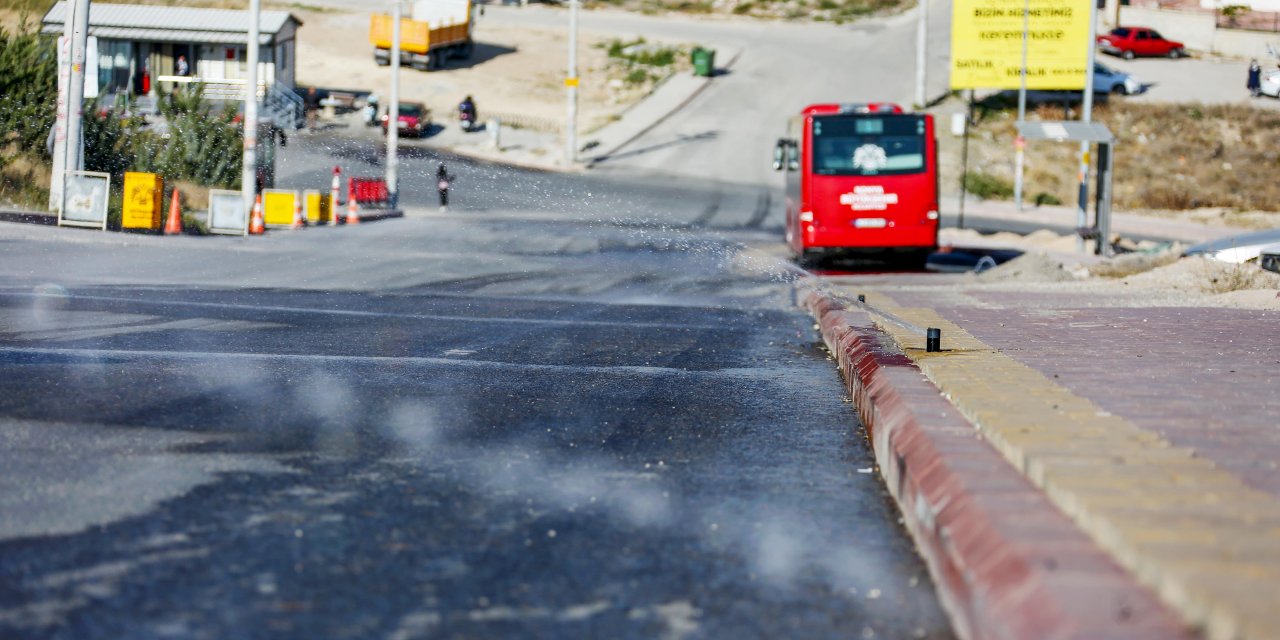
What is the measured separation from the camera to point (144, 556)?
5445mm

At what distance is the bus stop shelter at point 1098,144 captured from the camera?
30828 millimetres

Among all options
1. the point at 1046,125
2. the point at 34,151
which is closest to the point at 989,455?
the point at 1046,125

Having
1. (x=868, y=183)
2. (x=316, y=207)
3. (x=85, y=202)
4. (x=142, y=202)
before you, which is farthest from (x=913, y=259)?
(x=85, y=202)

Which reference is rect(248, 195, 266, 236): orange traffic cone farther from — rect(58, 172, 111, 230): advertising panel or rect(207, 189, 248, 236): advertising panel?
rect(58, 172, 111, 230): advertising panel

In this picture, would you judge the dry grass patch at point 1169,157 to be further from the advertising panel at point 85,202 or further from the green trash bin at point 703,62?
the advertising panel at point 85,202

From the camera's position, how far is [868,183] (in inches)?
1101

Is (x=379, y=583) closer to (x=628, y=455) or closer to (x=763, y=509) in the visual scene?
(x=763, y=509)

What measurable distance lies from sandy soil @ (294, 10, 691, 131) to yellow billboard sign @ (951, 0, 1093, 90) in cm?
1498

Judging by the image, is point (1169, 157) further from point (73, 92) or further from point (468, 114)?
point (73, 92)

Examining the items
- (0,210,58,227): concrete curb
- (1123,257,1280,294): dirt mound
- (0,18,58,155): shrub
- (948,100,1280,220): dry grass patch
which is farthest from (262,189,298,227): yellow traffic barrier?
(948,100,1280,220): dry grass patch

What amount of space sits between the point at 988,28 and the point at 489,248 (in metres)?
36.0

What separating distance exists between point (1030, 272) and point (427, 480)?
19.0 m

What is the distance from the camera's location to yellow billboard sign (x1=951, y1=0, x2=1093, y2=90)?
58.8 metres

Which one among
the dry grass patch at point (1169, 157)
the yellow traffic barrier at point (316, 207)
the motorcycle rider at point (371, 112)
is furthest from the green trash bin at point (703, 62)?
the yellow traffic barrier at point (316, 207)
